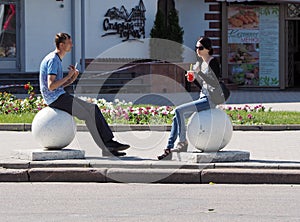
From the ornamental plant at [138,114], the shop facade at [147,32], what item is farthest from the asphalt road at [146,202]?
the shop facade at [147,32]

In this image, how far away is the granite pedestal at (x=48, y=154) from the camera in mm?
12867

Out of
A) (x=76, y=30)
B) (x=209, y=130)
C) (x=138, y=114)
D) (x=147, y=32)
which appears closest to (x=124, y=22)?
(x=147, y=32)

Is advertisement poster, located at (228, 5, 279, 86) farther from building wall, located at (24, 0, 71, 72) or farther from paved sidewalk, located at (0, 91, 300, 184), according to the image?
paved sidewalk, located at (0, 91, 300, 184)

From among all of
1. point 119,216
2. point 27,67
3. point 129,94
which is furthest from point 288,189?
point 27,67

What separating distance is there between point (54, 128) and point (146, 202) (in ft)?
9.11

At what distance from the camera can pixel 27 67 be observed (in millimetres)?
29375

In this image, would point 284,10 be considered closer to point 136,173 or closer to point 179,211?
point 136,173

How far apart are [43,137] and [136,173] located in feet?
5.12

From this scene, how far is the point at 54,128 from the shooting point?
12.9 metres

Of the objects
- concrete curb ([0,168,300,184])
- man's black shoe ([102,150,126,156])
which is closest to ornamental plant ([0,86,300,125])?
man's black shoe ([102,150,126,156])

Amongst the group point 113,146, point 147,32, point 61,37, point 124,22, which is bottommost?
point 113,146

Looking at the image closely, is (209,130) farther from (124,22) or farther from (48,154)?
(124,22)

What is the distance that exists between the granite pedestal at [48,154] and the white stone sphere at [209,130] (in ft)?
5.21

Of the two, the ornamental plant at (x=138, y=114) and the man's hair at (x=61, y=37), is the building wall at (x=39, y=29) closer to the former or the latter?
the ornamental plant at (x=138, y=114)
